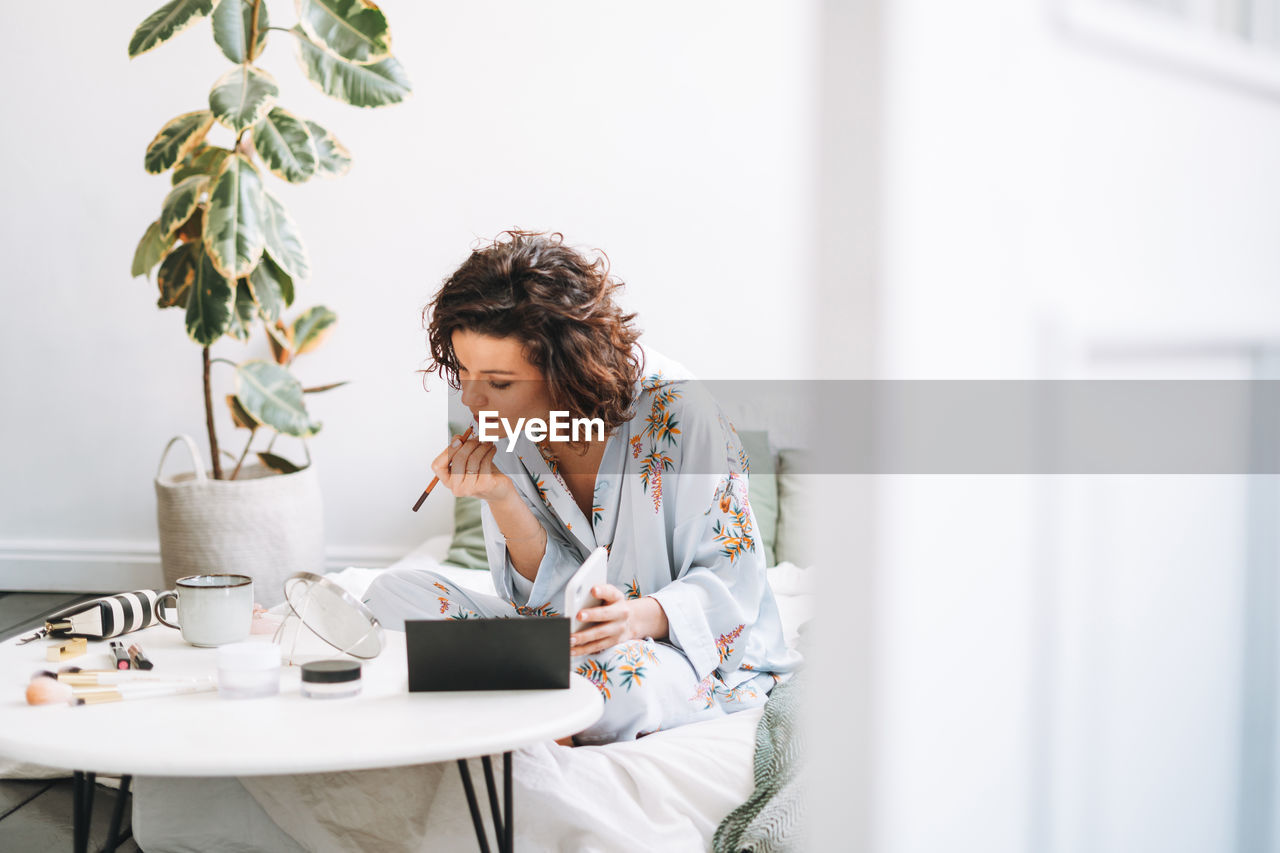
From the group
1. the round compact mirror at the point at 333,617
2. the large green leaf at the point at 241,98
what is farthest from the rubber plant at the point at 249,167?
the round compact mirror at the point at 333,617

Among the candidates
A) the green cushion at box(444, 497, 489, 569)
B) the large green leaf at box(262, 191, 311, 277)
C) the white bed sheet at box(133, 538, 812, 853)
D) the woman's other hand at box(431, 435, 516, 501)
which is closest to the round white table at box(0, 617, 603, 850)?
the white bed sheet at box(133, 538, 812, 853)

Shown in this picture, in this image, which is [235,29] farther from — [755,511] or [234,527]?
[755,511]

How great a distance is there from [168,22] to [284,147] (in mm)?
381

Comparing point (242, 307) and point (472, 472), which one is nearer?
point (472, 472)

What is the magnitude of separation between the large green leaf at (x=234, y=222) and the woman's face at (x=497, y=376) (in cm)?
106

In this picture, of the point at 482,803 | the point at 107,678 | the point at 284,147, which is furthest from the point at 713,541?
the point at 284,147

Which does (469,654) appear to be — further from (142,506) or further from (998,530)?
(142,506)

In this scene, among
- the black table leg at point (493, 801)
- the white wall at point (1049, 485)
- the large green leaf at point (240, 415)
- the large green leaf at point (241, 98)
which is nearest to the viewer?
the white wall at point (1049, 485)

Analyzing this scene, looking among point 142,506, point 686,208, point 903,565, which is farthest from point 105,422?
point 903,565

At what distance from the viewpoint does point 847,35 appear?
0.42 m

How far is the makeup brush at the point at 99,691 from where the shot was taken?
1.00 meters

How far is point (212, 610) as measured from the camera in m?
1.25

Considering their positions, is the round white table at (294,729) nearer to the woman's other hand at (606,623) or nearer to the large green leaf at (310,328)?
the woman's other hand at (606,623)

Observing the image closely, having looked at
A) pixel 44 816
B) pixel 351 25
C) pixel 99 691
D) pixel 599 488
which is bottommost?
pixel 44 816
